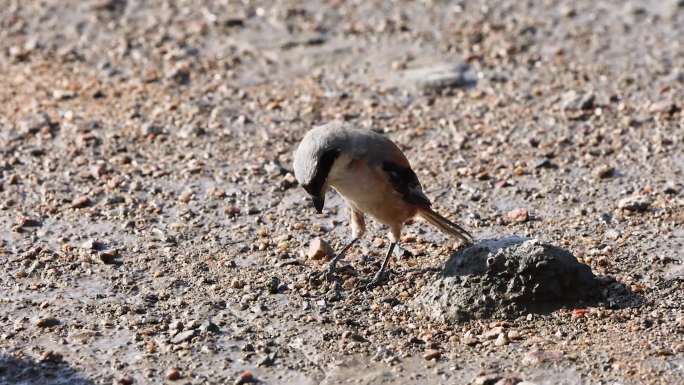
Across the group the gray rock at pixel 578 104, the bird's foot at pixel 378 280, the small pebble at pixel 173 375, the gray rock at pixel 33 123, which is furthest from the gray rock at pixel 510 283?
the gray rock at pixel 33 123

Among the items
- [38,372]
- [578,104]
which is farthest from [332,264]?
[578,104]

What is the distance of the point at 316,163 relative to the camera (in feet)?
23.7

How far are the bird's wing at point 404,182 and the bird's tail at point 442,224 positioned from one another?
0.12m

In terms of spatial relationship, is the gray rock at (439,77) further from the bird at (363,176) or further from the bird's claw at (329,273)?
the bird's claw at (329,273)

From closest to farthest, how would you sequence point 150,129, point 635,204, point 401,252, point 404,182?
A: point 404,182
point 401,252
point 635,204
point 150,129

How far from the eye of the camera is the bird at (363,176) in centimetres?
727

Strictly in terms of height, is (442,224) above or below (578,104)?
above

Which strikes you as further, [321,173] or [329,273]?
[329,273]

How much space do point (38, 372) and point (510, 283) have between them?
2732mm

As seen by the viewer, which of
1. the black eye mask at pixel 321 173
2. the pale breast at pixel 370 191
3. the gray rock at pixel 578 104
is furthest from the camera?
the gray rock at pixel 578 104

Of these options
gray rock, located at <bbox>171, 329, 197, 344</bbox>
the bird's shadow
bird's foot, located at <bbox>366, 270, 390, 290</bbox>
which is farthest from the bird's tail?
the bird's shadow

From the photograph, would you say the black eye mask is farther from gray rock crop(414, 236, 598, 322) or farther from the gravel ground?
gray rock crop(414, 236, 598, 322)

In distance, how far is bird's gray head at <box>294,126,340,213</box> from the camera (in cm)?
721

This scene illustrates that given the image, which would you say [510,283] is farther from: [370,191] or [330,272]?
[330,272]
